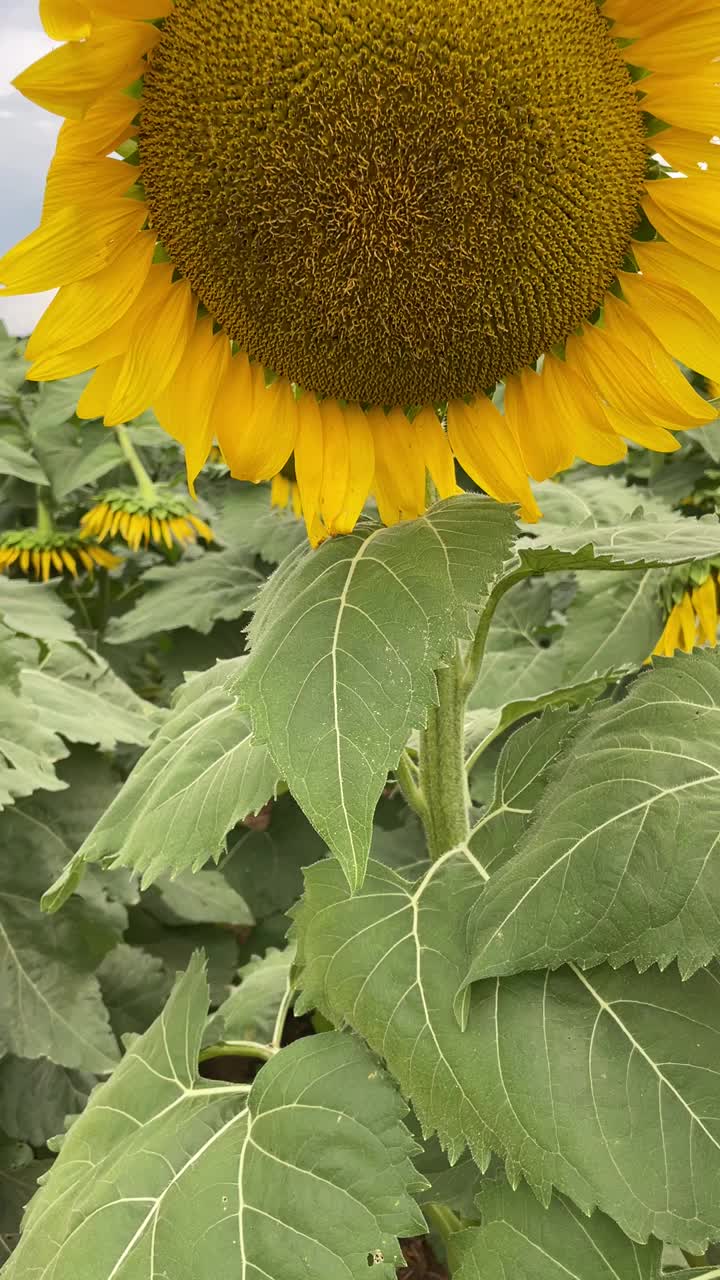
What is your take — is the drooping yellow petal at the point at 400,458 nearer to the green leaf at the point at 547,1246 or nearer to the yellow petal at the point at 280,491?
the yellow petal at the point at 280,491

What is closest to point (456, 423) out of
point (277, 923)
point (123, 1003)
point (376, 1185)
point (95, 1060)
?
point (376, 1185)

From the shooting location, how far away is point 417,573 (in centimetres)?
69

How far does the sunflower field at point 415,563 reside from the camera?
61 centimetres

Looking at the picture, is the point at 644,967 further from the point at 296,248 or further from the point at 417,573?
the point at 296,248

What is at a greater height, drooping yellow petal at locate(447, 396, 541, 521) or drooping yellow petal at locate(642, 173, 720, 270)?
drooping yellow petal at locate(642, 173, 720, 270)

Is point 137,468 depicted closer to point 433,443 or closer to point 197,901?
point 197,901

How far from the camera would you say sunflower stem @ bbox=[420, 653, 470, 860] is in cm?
87

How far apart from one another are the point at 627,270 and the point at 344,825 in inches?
15.8

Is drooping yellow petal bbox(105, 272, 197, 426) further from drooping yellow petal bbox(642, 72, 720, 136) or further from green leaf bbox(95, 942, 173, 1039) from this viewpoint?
green leaf bbox(95, 942, 173, 1039)

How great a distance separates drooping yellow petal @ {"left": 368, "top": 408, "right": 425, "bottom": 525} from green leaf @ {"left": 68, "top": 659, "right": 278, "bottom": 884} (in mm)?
230

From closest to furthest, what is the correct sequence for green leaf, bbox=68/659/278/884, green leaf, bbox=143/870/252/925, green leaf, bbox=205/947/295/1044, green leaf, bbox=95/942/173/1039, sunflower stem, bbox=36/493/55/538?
green leaf, bbox=68/659/278/884
green leaf, bbox=205/947/295/1044
green leaf, bbox=95/942/173/1039
green leaf, bbox=143/870/252/925
sunflower stem, bbox=36/493/55/538

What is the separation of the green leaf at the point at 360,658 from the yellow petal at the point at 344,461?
4cm

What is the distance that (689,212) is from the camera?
2.18ft

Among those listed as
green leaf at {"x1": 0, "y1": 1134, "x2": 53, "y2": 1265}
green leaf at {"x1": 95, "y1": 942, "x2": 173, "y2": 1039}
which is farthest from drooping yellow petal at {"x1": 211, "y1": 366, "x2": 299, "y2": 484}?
green leaf at {"x1": 0, "y1": 1134, "x2": 53, "y2": 1265}
